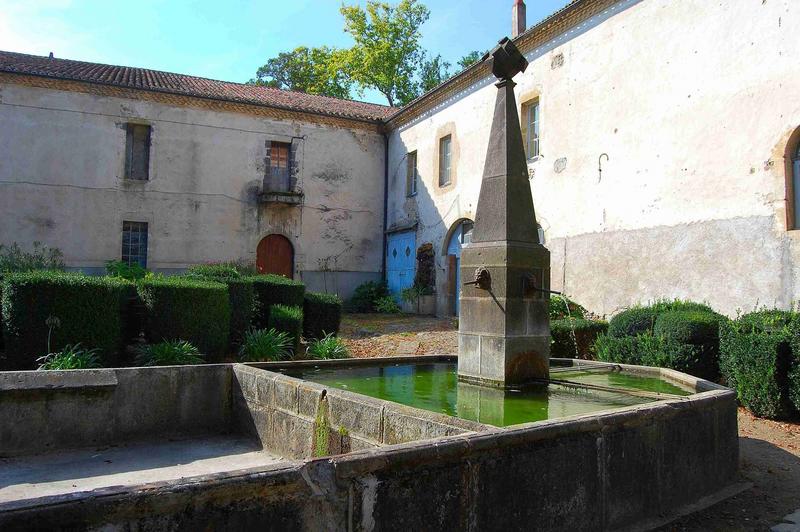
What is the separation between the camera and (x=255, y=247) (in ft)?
63.7

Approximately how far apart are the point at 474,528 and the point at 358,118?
1905 cm

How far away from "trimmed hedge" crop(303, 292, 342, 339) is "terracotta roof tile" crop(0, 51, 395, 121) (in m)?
10.1

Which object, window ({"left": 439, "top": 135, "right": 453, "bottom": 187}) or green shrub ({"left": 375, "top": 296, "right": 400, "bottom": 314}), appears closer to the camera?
window ({"left": 439, "top": 135, "right": 453, "bottom": 187})

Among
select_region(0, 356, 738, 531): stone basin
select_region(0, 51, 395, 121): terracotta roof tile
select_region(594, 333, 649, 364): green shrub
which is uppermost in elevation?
select_region(0, 51, 395, 121): terracotta roof tile

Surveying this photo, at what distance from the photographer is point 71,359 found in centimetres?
748

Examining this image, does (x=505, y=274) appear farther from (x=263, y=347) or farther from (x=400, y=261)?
(x=400, y=261)

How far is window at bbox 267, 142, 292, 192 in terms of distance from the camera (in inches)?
777

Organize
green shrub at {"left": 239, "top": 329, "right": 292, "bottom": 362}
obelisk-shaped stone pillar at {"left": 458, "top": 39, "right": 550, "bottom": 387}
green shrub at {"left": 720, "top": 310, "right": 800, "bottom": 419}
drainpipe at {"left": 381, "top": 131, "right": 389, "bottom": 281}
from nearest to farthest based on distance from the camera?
obelisk-shaped stone pillar at {"left": 458, "top": 39, "right": 550, "bottom": 387}, green shrub at {"left": 720, "top": 310, "right": 800, "bottom": 419}, green shrub at {"left": 239, "top": 329, "right": 292, "bottom": 362}, drainpipe at {"left": 381, "top": 131, "right": 389, "bottom": 281}

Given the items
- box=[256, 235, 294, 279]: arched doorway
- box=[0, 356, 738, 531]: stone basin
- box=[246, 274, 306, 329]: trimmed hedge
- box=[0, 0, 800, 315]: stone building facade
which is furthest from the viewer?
box=[256, 235, 294, 279]: arched doorway

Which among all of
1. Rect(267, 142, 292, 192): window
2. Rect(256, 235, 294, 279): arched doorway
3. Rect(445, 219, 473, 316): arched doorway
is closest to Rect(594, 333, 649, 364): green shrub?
Rect(445, 219, 473, 316): arched doorway

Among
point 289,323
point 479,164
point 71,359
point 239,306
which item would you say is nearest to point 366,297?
point 479,164

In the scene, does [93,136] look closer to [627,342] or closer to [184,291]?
[184,291]

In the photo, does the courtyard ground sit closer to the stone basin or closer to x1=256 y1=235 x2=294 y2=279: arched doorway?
the stone basin

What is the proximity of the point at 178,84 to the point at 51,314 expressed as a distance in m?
13.5
